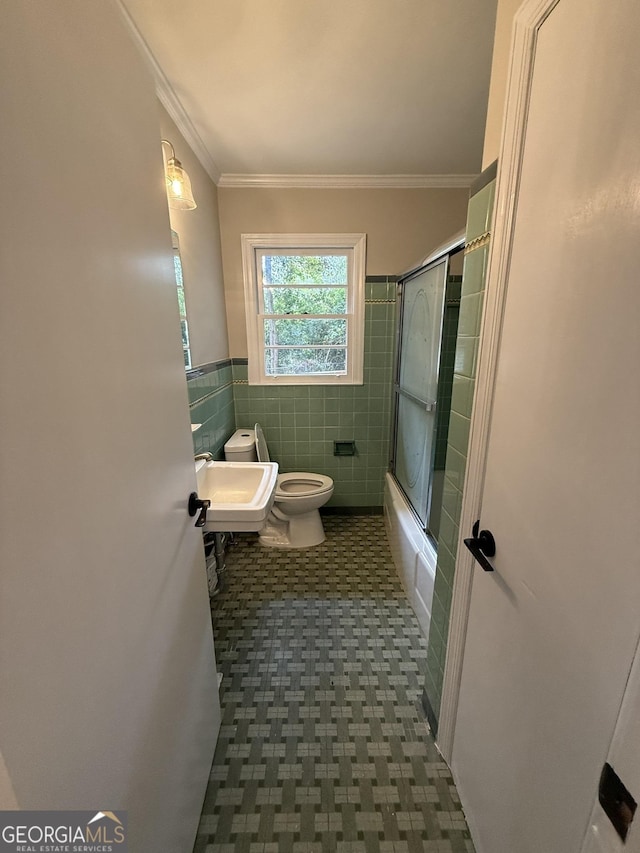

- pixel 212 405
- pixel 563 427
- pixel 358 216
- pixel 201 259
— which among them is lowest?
pixel 212 405

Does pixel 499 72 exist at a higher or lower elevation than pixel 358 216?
lower

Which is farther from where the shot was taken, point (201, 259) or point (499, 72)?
point (201, 259)

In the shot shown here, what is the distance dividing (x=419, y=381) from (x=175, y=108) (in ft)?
6.05

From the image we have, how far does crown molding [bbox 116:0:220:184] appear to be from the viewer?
4.21 ft

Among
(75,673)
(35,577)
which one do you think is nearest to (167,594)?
(75,673)

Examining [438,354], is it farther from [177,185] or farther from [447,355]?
[177,185]

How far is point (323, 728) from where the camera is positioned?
1.31m

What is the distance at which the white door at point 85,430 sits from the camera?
0.40 m

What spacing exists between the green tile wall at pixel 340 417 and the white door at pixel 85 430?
6.18ft

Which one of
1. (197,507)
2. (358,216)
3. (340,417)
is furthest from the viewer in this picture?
(340,417)

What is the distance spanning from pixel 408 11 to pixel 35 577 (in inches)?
75.1

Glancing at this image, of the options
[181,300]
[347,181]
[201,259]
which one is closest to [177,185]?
[181,300]

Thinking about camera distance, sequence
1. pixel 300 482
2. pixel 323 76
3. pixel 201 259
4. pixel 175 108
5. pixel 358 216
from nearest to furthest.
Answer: pixel 323 76 → pixel 175 108 → pixel 201 259 → pixel 358 216 → pixel 300 482

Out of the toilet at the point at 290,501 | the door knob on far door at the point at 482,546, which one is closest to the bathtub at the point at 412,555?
the toilet at the point at 290,501
